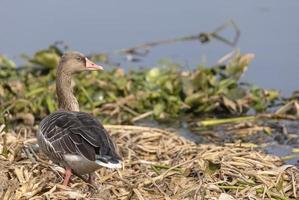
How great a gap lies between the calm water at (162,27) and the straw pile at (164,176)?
10.3ft

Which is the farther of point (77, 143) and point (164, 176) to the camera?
point (164, 176)

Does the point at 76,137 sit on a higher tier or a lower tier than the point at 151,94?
higher

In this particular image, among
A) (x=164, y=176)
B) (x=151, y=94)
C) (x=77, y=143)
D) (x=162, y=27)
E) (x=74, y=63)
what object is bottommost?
(x=151, y=94)

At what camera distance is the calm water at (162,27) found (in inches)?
436

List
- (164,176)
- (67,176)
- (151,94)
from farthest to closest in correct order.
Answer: (151,94)
(164,176)
(67,176)

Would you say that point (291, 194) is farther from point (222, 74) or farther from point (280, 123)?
point (222, 74)

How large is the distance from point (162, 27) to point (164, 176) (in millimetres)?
5654

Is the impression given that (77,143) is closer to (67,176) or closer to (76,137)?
(76,137)

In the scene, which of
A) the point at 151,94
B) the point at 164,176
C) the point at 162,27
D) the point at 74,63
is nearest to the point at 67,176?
the point at 164,176

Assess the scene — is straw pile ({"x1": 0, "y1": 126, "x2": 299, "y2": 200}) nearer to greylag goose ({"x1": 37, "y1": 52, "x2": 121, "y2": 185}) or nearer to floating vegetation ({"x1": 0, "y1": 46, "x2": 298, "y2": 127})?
greylag goose ({"x1": 37, "y1": 52, "x2": 121, "y2": 185})

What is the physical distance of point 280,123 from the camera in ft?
30.5

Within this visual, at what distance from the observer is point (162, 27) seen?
12.2 meters

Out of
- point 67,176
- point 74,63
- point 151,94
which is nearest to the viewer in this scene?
point 67,176

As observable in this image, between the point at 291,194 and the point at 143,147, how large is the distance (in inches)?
62.5
